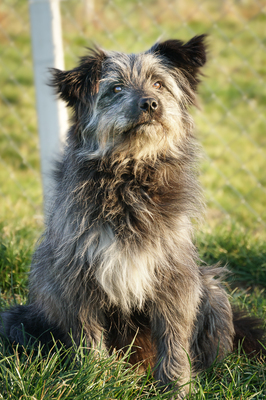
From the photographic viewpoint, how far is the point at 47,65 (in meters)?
3.74

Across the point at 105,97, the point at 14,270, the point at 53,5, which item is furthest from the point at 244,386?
the point at 53,5

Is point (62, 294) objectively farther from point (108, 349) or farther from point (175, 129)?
point (175, 129)

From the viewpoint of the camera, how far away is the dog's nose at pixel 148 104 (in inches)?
85.1

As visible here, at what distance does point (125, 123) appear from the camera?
2221mm

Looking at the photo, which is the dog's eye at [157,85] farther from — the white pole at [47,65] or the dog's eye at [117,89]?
the white pole at [47,65]

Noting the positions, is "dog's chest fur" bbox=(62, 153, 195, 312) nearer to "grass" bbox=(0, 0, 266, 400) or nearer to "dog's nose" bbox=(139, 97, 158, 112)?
"dog's nose" bbox=(139, 97, 158, 112)

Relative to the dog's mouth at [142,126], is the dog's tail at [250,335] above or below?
below

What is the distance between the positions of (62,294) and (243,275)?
1.77m

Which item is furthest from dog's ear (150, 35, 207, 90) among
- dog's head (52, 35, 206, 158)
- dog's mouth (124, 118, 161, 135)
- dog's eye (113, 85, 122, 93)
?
dog's mouth (124, 118, 161, 135)

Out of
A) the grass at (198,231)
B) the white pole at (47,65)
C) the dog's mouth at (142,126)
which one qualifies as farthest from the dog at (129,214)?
the white pole at (47,65)

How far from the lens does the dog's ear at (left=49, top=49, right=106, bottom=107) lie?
90.3 inches

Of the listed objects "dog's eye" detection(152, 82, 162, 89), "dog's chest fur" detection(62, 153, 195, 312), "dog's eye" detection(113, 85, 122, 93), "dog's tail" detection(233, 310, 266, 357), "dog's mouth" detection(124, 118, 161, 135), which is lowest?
"dog's tail" detection(233, 310, 266, 357)

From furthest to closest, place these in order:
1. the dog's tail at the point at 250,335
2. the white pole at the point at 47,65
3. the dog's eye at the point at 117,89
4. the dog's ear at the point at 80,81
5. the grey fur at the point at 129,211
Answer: the white pole at the point at 47,65
the dog's tail at the point at 250,335
the dog's eye at the point at 117,89
the dog's ear at the point at 80,81
the grey fur at the point at 129,211

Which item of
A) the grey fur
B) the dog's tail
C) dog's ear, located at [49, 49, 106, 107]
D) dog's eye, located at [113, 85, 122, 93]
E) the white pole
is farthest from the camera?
the white pole
